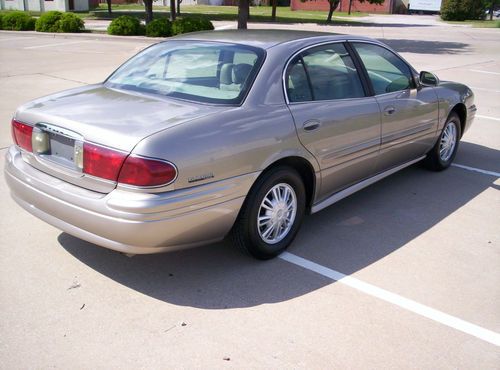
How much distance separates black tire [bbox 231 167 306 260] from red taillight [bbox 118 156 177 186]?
28.2 inches

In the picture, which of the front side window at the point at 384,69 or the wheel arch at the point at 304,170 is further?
the front side window at the point at 384,69

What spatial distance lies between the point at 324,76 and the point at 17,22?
2169 cm

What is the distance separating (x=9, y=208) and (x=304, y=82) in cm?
277

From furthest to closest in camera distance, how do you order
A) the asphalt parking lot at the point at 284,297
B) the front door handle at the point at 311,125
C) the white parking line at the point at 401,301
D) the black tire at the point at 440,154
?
the black tire at the point at 440,154 → the front door handle at the point at 311,125 → the white parking line at the point at 401,301 → the asphalt parking lot at the point at 284,297

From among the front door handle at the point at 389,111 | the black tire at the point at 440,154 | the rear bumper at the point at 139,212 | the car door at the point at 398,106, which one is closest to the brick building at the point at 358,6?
the black tire at the point at 440,154

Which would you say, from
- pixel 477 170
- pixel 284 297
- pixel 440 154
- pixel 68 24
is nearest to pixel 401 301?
pixel 284 297

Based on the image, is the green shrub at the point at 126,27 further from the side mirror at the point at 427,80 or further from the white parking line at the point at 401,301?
the white parking line at the point at 401,301

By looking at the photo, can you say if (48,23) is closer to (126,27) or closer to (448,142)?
(126,27)

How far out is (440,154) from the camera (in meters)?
5.96

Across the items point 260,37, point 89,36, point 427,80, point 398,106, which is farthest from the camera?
point 89,36

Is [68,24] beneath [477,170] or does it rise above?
above

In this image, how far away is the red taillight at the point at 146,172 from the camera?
2980mm

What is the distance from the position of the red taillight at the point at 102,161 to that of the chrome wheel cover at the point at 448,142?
4.03 m

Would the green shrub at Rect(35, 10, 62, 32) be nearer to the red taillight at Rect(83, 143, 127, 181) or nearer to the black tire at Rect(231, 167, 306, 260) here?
the black tire at Rect(231, 167, 306, 260)
